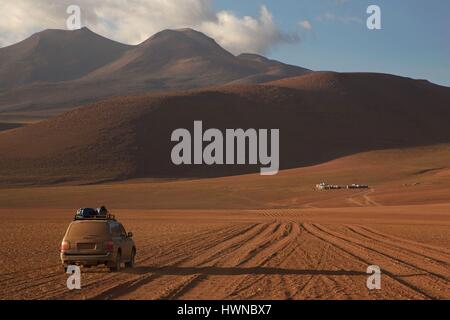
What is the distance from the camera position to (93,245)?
1962cm

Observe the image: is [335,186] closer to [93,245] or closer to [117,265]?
[117,265]

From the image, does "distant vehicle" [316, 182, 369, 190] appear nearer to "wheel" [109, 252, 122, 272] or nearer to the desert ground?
the desert ground

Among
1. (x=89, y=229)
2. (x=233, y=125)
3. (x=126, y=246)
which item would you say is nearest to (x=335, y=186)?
(x=233, y=125)

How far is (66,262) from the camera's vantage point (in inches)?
766

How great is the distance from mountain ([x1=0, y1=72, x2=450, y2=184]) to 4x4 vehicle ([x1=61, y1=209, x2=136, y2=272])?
10060 cm

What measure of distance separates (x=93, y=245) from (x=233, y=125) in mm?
135064

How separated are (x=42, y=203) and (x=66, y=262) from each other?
69.8 meters

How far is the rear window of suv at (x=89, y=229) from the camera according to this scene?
781 inches

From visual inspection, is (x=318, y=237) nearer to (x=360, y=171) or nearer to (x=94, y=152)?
(x=360, y=171)

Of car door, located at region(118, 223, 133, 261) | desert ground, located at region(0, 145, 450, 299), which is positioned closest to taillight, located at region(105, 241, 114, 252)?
desert ground, located at region(0, 145, 450, 299)

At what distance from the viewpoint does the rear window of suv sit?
1984 centimetres
